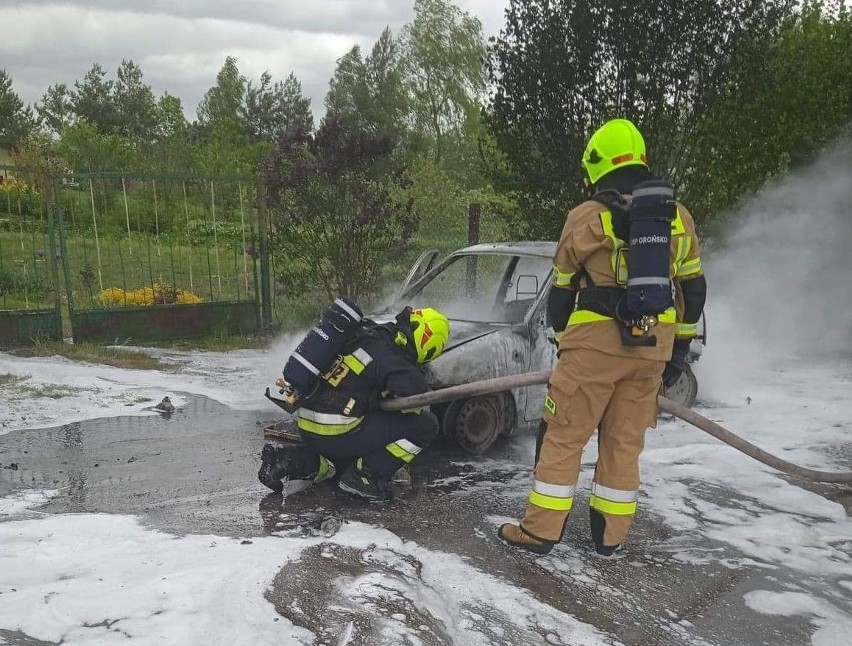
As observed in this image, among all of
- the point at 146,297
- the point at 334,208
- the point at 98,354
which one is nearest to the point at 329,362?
the point at 98,354

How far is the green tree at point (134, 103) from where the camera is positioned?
47656 mm

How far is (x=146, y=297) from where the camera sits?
376 inches

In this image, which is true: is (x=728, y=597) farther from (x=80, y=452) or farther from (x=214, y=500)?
(x=80, y=452)

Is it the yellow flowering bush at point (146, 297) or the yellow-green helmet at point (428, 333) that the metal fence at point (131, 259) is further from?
the yellow-green helmet at point (428, 333)

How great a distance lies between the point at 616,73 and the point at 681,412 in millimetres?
5679

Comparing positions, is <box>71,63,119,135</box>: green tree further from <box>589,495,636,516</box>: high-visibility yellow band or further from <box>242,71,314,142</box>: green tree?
<box>589,495,636,516</box>: high-visibility yellow band

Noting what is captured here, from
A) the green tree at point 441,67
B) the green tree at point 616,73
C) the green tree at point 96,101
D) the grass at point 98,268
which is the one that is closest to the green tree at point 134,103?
the green tree at point 96,101

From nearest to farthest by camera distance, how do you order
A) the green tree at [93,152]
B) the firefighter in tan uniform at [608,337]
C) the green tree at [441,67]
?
the firefighter in tan uniform at [608,337] → the green tree at [93,152] → the green tree at [441,67]

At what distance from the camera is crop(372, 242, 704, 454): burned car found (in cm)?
529

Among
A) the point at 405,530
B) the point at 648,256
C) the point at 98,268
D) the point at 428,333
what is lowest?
the point at 405,530

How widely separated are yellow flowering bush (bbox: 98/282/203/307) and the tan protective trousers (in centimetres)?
687

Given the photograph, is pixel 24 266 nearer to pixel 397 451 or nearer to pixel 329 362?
pixel 329 362

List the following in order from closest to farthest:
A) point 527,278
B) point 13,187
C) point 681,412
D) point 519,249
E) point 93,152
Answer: point 681,412
point 527,278
point 519,249
point 13,187
point 93,152

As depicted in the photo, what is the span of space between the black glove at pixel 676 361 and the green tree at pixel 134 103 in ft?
151
